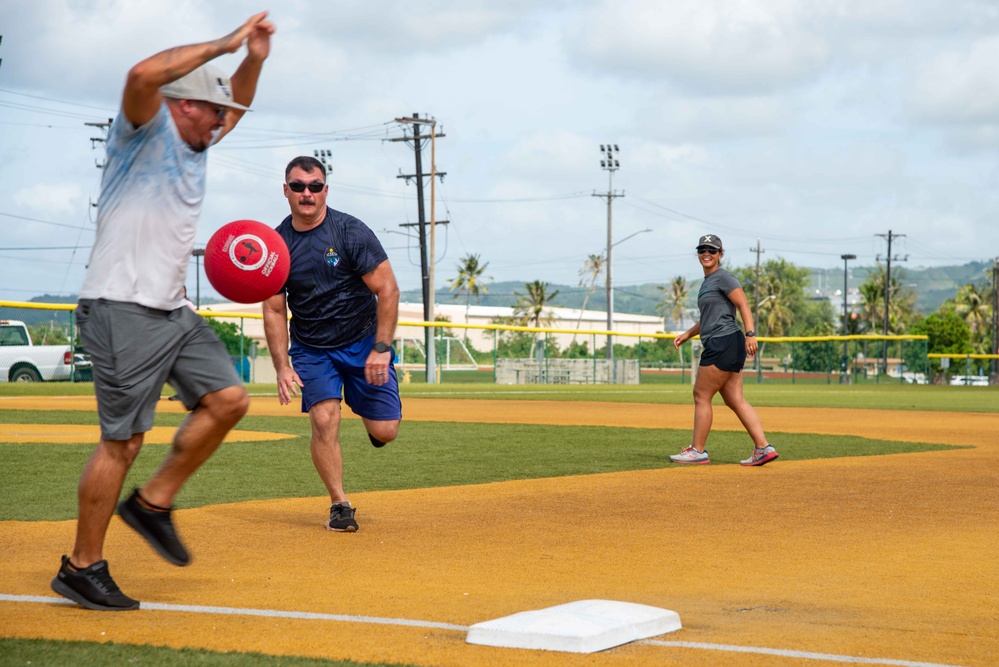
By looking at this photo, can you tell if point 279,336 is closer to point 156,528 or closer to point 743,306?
point 156,528

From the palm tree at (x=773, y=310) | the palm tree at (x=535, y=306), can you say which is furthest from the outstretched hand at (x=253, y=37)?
the palm tree at (x=773, y=310)

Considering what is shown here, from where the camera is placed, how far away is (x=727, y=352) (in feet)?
36.9

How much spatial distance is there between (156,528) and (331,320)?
2.27 m

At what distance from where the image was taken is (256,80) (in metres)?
5.23

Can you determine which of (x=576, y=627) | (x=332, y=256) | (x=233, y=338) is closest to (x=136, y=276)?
(x=576, y=627)

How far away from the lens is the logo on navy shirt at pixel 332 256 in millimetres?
7203

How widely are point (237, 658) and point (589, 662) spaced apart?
1.15 metres

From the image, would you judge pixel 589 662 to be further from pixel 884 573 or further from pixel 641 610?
pixel 884 573

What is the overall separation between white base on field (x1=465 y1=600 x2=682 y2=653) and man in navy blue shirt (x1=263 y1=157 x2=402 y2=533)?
2767mm

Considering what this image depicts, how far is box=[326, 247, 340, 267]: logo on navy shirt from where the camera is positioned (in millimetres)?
7203

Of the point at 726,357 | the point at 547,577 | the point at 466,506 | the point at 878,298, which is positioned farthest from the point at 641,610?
the point at 878,298

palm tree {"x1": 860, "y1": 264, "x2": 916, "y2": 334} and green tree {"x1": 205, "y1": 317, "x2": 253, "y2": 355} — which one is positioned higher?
palm tree {"x1": 860, "y1": 264, "x2": 916, "y2": 334}

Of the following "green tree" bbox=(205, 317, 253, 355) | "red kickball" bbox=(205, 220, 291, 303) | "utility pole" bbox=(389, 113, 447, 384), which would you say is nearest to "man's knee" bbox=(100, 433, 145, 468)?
"red kickball" bbox=(205, 220, 291, 303)

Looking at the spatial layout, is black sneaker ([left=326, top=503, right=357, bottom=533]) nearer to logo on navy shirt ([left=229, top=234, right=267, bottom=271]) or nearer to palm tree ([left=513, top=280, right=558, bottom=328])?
logo on navy shirt ([left=229, top=234, right=267, bottom=271])
